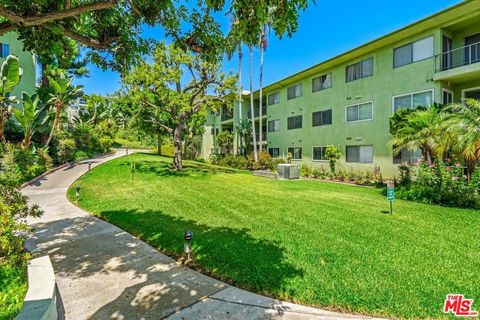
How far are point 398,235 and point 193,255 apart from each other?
18.9 ft

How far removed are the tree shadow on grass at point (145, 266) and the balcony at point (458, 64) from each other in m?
15.3

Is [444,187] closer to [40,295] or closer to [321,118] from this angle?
[321,118]

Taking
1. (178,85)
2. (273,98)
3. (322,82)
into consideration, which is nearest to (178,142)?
(178,85)

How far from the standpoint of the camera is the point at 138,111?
21453 millimetres

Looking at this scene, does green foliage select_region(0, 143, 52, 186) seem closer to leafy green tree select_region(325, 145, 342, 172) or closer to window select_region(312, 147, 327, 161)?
leafy green tree select_region(325, 145, 342, 172)

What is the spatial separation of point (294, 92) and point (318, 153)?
7.47 metres

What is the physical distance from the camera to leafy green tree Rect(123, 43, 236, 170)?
60.0 ft

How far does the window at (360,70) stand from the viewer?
1935cm

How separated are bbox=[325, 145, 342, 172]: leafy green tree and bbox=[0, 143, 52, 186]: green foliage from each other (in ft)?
68.1

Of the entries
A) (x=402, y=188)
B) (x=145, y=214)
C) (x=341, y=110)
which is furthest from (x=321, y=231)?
(x=341, y=110)

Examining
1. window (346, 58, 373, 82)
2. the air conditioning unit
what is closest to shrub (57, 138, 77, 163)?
the air conditioning unit

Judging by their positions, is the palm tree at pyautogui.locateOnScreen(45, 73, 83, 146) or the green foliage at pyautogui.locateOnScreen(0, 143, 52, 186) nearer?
the green foliage at pyautogui.locateOnScreen(0, 143, 52, 186)

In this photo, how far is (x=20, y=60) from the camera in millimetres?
24281

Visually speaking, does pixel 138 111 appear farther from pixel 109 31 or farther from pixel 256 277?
pixel 256 277
